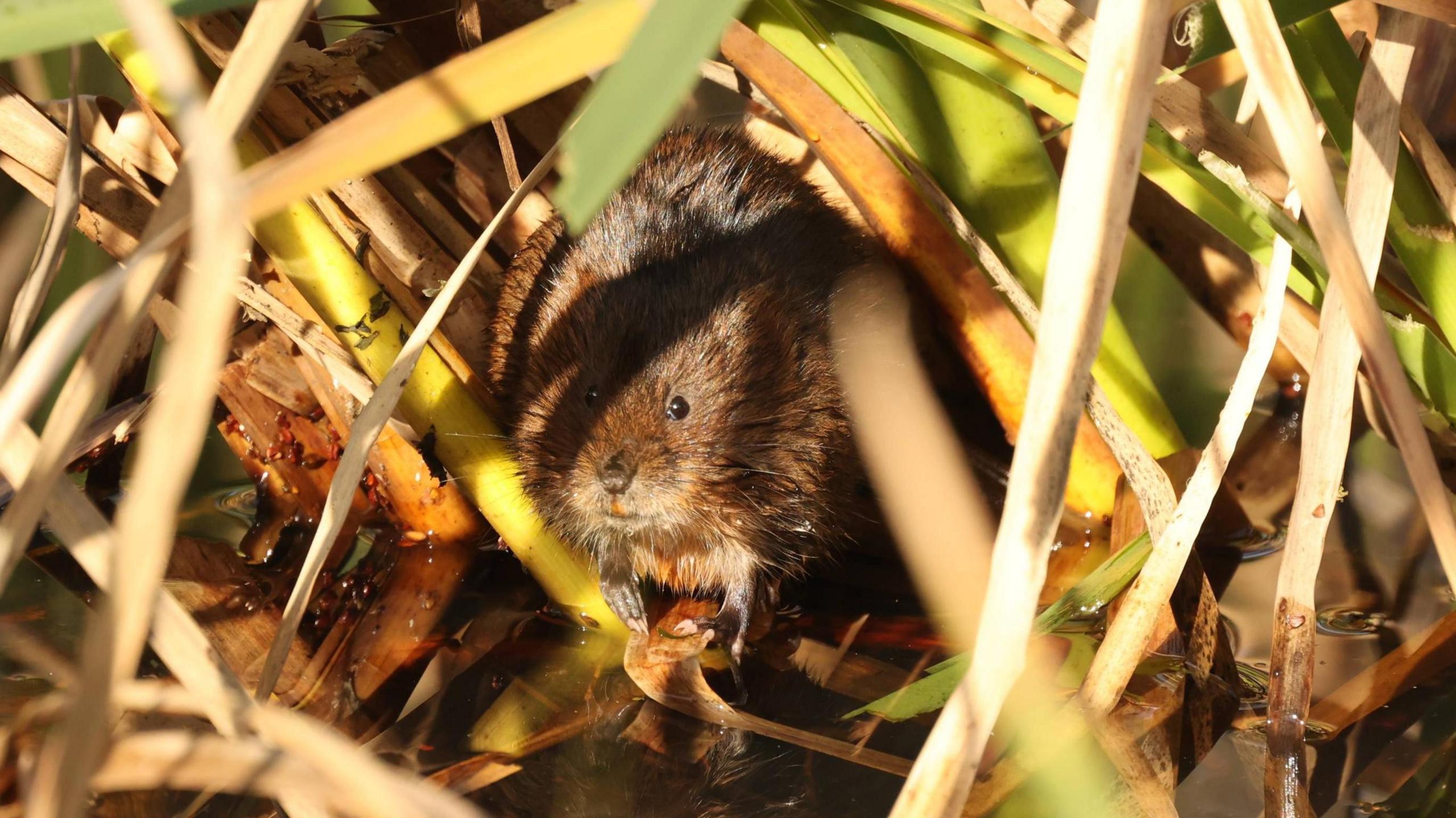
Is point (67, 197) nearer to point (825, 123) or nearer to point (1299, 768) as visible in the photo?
point (825, 123)

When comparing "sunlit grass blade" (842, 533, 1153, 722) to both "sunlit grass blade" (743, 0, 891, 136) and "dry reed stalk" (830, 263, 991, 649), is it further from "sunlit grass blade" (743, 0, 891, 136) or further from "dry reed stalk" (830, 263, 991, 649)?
"sunlit grass blade" (743, 0, 891, 136)

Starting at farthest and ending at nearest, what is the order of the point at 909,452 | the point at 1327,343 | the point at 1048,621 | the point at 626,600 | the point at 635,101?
the point at 626,600
the point at 909,452
the point at 1048,621
the point at 1327,343
the point at 635,101

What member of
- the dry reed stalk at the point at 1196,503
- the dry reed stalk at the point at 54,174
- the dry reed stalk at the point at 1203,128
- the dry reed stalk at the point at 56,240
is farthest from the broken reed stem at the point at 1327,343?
the dry reed stalk at the point at 54,174

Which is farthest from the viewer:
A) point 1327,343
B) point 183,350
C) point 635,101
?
point 1327,343

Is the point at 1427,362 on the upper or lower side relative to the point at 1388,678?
upper

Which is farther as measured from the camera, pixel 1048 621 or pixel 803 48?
pixel 803 48

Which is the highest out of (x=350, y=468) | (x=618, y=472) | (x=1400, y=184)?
(x=1400, y=184)

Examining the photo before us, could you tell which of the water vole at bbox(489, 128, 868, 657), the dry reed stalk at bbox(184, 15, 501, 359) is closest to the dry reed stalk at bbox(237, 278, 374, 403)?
the dry reed stalk at bbox(184, 15, 501, 359)

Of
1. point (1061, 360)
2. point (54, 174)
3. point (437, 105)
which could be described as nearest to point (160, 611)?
point (437, 105)

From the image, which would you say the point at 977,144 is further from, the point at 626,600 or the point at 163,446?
the point at 163,446
